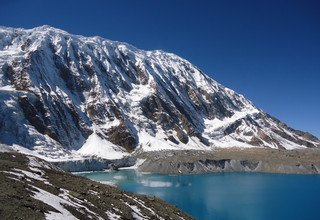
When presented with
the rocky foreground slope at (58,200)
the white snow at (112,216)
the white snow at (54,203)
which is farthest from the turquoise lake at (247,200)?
the white snow at (54,203)

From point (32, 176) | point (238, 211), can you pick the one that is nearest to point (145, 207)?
point (32, 176)

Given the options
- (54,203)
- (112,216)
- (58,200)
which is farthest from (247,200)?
(54,203)

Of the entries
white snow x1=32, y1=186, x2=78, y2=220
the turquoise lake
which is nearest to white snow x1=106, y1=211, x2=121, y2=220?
white snow x1=32, y1=186, x2=78, y2=220

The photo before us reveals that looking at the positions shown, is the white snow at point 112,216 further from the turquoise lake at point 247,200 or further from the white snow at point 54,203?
the turquoise lake at point 247,200

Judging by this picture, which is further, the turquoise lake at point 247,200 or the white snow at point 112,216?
the turquoise lake at point 247,200

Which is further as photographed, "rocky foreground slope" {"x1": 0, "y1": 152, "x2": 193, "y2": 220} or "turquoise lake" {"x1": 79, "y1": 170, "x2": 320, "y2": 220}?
"turquoise lake" {"x1": 79, "y1": 170, "x2": 320, "y2": 220}

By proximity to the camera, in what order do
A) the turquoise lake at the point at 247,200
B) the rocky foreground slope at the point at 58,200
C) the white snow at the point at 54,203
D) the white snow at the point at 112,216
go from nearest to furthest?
the rocky foreground slope at the point at 58,200 → the white snow at the point at 54,203 → the white snow at the point at 112,216 → the turquoise lake at the point at 247,200

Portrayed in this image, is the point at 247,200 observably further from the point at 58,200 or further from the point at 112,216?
the point at 58,200

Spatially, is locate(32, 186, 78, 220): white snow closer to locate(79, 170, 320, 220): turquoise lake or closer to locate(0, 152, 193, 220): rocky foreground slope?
locate(0, 152, 193, 220): rocky foreground slope
